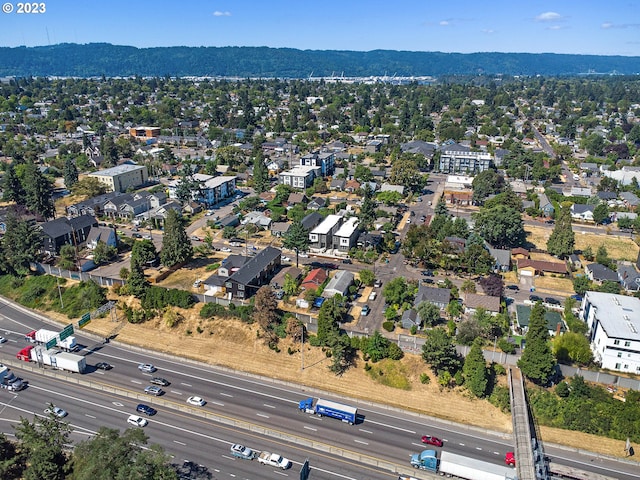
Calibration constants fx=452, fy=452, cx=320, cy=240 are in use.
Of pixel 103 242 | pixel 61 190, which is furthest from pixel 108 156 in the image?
pixel 103 242

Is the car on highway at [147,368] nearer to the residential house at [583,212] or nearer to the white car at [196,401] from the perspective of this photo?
the white car at [196,401]

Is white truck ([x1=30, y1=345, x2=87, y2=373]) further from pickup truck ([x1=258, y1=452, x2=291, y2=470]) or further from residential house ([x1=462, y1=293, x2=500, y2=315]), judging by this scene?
residential house ([x1=462, y1=293, x2=500, y2=315])

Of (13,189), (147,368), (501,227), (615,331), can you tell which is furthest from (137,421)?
(13,189)

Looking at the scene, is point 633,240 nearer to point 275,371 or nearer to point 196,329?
point 275,371

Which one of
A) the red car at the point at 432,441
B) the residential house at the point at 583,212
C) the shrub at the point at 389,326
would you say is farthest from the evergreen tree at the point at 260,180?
the red car at the point at 432,441

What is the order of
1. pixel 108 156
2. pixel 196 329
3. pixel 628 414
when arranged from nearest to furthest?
pixel 628 414 → pixel 196 329 → pixel 108 156

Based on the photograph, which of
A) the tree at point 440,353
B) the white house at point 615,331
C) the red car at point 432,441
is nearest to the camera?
the red car at point 432,441

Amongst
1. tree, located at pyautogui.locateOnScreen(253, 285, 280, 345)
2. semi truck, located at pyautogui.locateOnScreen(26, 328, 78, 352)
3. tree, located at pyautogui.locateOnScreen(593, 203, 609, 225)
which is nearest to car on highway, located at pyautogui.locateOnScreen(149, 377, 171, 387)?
tree, located at pyautogui.locateOnScreen(253, 285, 280, 345)
